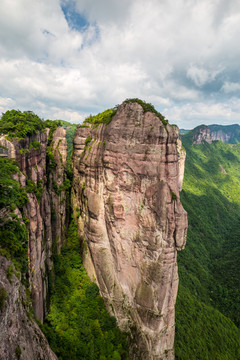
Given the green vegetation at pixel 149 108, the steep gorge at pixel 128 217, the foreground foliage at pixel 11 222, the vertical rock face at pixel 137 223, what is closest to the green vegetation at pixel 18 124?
the steep gorge at pixel 128 217

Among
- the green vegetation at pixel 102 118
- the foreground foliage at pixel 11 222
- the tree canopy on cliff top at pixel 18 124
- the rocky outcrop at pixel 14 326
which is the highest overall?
the green vegetation at pixel 102 118

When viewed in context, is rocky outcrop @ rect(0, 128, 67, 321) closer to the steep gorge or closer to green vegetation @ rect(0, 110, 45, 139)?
the steep gorge

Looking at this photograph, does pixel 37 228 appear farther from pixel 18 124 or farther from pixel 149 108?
pixel 149 108

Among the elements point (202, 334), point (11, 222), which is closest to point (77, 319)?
point (11, 222)

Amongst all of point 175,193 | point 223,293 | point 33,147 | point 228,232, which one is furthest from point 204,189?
point 33,147

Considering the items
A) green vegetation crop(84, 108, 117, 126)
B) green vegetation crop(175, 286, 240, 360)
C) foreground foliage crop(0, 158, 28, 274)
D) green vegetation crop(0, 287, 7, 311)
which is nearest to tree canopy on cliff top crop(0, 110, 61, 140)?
foreground foliage crop(0, 158, 28, 274)

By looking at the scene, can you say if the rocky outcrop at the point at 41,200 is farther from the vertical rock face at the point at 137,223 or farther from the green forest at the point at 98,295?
the vertical rock face at the point at 137,223

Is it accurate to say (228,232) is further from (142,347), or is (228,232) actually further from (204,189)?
(142,347)
